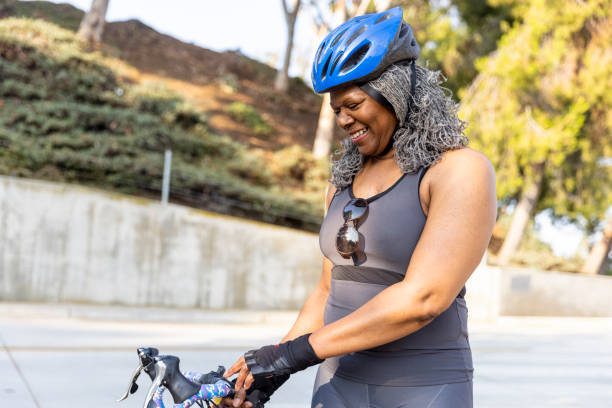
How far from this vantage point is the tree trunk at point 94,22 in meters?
21.6

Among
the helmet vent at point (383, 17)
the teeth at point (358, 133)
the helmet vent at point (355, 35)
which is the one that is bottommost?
the teeth at point (358, 133)

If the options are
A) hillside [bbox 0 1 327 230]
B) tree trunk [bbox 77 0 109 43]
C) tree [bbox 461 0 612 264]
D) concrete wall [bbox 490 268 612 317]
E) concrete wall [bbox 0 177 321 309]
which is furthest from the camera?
tree trunk [bbox 77 0 109 43]

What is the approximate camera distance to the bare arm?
1.64 m

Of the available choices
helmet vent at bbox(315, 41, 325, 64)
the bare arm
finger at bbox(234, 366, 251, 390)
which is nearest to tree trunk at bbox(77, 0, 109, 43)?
helmet vent at bbox(315, 41, 325, 64)

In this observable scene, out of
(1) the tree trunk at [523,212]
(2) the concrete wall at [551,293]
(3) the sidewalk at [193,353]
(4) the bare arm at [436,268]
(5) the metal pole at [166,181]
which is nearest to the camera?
(4) the bare arm at [436,268]

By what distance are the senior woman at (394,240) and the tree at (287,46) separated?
23556 mm

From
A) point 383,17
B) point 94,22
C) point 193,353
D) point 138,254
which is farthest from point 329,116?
point 383,17

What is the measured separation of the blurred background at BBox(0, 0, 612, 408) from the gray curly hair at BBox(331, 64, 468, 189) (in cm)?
458

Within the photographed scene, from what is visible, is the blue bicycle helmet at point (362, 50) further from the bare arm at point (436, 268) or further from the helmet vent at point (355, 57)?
the bare arm at point (436, 268)

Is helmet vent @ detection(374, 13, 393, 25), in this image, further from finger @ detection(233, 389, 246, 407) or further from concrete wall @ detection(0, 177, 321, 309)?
concrete wall @ detection(0, 177, 321, 309)

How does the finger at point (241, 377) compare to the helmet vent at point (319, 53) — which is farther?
the helmet vent at point (319, 53)

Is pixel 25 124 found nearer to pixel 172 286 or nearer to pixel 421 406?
pixel 172 286

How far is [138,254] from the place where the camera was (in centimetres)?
1245

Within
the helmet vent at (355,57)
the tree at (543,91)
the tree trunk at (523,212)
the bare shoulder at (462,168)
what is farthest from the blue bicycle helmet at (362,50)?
the tree trunk at (523,212)
